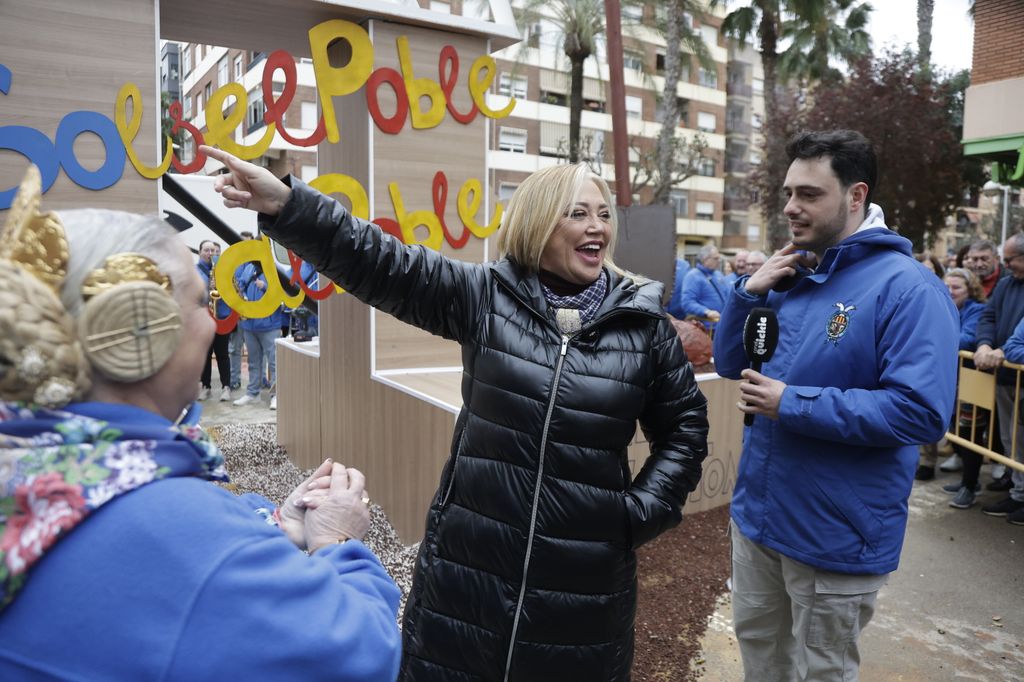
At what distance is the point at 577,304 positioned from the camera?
7.38 feet

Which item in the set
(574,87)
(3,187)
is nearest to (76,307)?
(3,187)

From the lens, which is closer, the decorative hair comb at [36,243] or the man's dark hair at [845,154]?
the decorative hair comb at [36,243]

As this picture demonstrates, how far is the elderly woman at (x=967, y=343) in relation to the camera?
6125 millimetres

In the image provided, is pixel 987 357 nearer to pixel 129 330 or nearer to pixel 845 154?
pixel 845 154

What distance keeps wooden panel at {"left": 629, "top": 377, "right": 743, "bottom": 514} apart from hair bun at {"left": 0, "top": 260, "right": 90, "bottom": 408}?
16.2 ft

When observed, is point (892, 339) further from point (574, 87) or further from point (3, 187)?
point (574, 87)

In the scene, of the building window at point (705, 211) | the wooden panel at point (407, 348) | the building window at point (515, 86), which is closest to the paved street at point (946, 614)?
the wooden panel at point (407, 348)

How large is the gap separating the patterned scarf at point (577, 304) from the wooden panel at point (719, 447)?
3.38 metres

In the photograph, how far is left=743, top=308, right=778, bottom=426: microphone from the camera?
8.15ft

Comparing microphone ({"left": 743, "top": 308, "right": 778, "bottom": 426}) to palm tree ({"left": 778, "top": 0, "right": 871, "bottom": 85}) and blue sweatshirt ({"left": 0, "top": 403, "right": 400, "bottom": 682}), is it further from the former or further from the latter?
palm tree ({"left": 778, "top": 0, "right": 871, "bottom": 85})

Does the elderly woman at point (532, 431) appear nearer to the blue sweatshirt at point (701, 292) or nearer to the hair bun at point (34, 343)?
the hair bun at point (34, 343)

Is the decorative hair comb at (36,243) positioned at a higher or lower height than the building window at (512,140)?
lower

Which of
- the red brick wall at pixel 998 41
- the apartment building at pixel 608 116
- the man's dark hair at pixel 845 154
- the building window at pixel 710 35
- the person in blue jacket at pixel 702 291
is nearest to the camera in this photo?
the man's dark hair at pixel 845 154

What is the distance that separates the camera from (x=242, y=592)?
37.6 inches
